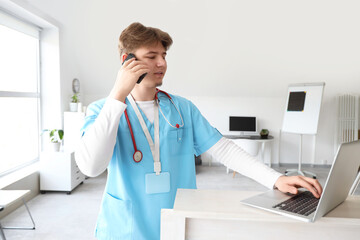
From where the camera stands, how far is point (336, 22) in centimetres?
506

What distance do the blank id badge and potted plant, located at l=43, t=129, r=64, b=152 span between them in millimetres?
3582

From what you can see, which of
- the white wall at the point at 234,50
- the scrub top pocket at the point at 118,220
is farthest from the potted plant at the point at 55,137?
the scrub top pocket at the point at 118,220

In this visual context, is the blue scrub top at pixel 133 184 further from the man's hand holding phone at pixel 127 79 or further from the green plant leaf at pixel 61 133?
the green plant leaf at pixel 61 133

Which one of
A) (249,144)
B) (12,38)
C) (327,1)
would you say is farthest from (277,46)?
(12,38)

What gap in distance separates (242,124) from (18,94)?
4166mm

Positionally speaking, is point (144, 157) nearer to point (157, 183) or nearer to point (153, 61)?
point (157, 183)

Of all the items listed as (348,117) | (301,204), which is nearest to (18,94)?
(301,204)

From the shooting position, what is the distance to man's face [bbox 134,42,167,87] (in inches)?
48.1

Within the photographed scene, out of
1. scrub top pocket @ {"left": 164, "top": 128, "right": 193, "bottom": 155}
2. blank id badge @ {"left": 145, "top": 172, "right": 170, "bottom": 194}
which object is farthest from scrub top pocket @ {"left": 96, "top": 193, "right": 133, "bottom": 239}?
scrub top pocket @ {"left": 164, "top": 128, "right": 193, "bottom": 155}

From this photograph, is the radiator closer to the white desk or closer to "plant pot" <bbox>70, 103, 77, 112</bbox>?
"plant pot" <bbox>70, 103, 77, 112</bbox>

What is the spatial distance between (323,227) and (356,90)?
627cm

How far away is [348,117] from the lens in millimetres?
6027

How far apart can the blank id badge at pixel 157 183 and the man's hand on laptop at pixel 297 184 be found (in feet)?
1.50

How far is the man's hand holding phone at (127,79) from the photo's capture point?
1.01 meters
